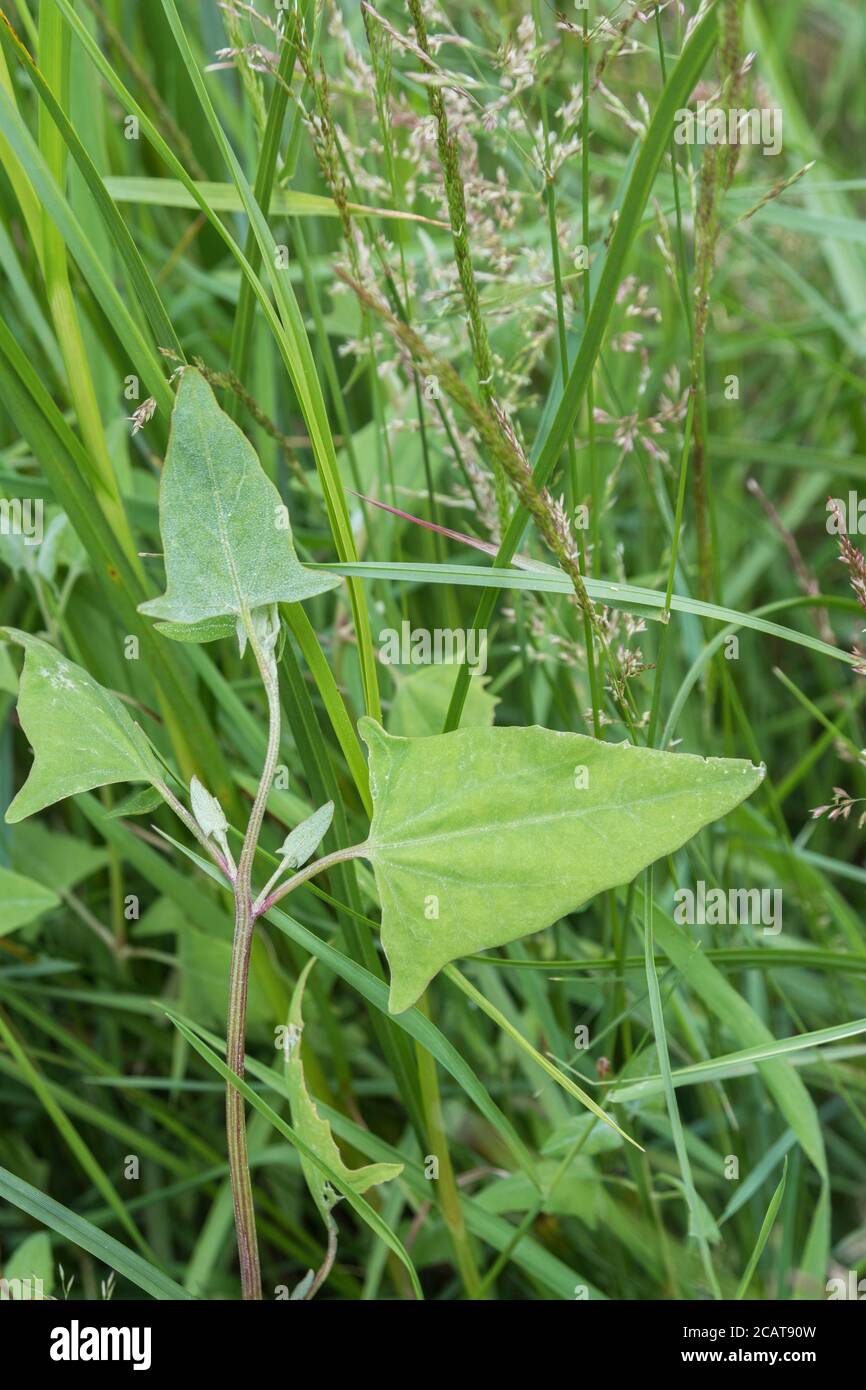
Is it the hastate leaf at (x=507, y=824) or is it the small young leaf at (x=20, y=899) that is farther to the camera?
the small young leaf at (x=20, y=899)

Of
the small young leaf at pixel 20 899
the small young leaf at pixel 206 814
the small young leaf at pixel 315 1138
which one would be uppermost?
the small young leaf at pixel 206 814

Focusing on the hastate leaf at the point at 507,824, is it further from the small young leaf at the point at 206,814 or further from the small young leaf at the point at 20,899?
the small young leaf at the point at 20,899

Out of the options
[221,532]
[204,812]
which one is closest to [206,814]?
[204,812]

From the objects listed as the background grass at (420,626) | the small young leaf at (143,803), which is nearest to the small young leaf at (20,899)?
the background grass at (420,626)

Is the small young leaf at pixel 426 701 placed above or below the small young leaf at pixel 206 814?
above

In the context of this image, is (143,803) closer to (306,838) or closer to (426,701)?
(306,838)
